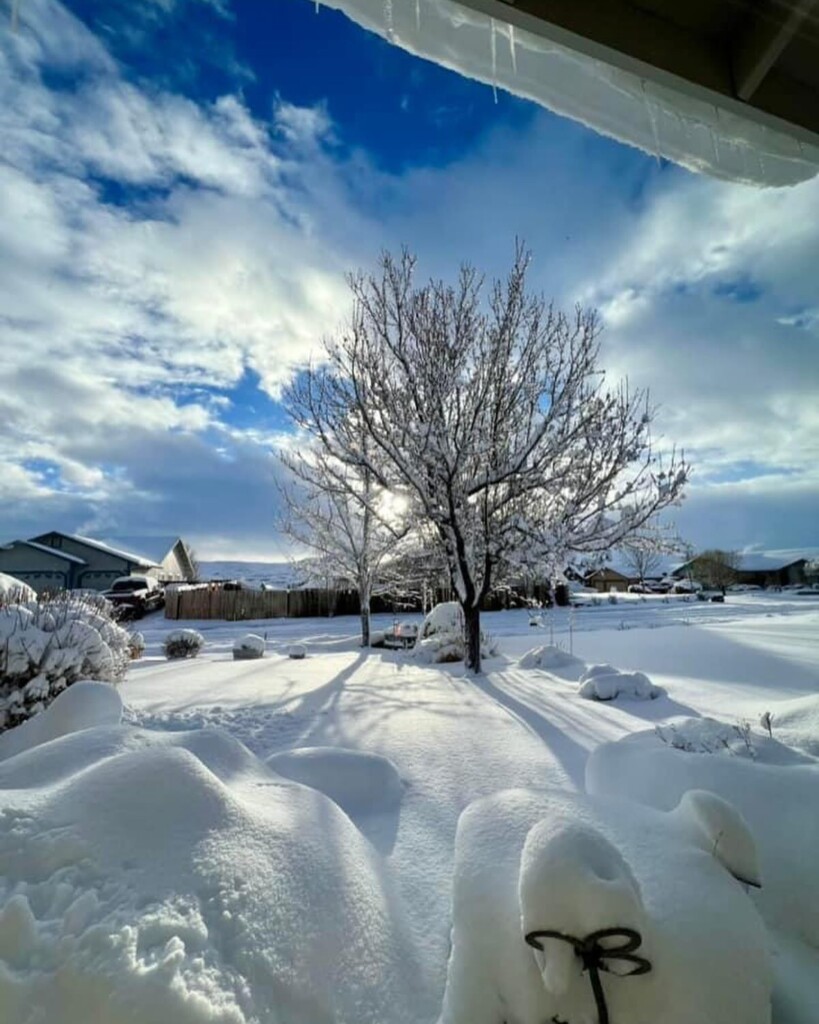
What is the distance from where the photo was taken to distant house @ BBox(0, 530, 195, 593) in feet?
95.5

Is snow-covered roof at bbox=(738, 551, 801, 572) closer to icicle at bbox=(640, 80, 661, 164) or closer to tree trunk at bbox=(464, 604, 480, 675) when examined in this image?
tree trunk at bbox=(464, 604, 480, 675)

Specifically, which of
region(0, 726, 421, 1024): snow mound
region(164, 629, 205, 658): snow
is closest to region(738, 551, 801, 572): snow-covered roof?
region(164, 629, 205, 658): snow

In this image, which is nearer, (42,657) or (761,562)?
(42,657)

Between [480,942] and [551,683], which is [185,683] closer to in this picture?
[551,683]

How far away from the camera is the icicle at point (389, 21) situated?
A: 1762mm

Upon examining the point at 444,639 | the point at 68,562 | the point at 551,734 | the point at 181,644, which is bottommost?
the point at 551,734

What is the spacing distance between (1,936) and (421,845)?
64.7 inches

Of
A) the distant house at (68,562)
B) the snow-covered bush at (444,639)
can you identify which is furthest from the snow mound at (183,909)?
the distant house at (68,562)

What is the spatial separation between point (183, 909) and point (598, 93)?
3217mm

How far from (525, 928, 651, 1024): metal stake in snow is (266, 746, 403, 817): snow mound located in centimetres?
178

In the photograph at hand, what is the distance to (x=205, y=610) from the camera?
2359 centimetres

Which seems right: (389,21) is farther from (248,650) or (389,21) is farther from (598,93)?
(248,650)

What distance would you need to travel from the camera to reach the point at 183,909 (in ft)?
4.35

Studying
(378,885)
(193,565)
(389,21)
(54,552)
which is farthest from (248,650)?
(193,565)
